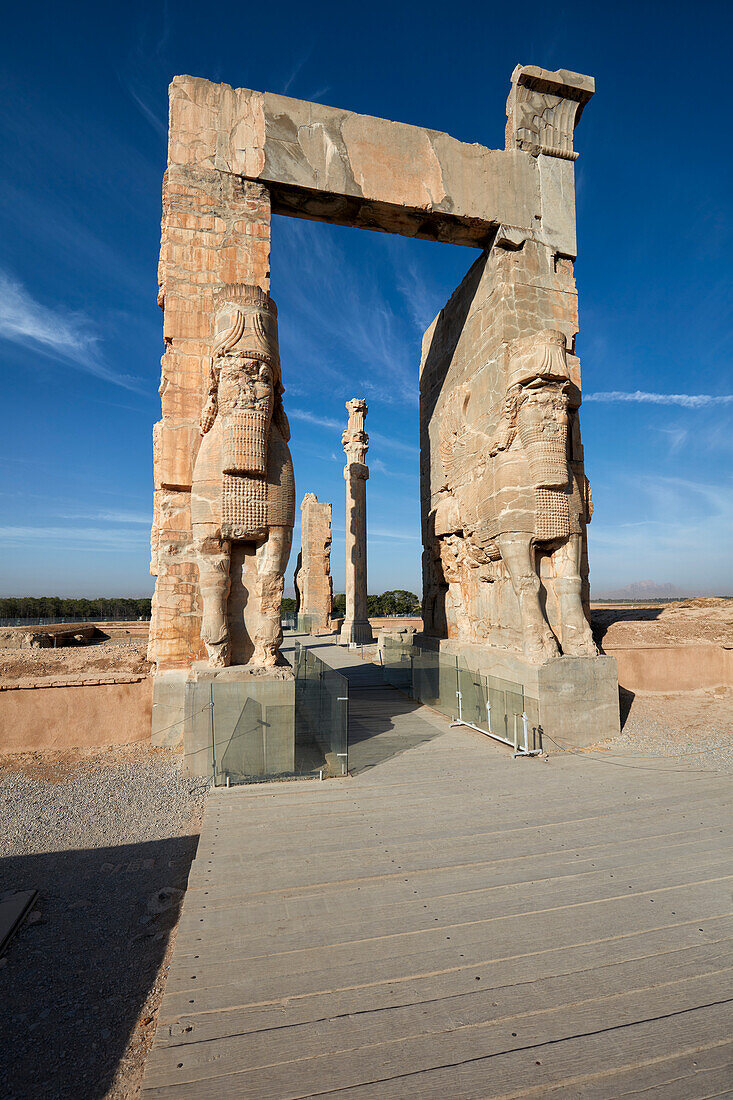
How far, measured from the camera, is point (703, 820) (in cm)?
346

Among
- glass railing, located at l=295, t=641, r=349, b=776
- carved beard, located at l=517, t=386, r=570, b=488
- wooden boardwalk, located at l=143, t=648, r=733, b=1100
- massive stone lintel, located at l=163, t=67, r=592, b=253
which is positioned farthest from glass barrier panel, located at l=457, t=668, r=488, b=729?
massive stone lintel, located at l=163, t=67, r=592, b=253

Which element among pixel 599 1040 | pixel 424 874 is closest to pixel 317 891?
pixel 424 874

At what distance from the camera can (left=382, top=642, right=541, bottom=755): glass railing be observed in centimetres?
506

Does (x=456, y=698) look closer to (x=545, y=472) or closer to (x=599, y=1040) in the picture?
(x=545, y=472)

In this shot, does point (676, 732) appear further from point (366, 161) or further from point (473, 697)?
point (366, 161)

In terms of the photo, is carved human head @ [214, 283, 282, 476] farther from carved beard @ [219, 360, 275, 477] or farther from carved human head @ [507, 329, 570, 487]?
carved human head @ [507, 329, 570, 487]

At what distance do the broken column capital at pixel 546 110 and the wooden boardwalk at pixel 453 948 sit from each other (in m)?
7.53

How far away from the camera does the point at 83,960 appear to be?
2.56m

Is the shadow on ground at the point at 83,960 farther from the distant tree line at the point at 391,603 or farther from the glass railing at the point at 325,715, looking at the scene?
the distant tree line at the point at 391,603

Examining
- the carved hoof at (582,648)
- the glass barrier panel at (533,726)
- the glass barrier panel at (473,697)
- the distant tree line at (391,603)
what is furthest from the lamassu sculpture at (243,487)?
the distant tree line at (391,603)

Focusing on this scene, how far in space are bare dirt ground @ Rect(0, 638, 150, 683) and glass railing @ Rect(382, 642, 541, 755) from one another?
333 cm

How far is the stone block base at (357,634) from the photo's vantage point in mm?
14391

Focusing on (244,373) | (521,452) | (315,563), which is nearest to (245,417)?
(244,373)

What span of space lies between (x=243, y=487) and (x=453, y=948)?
362 centimetres
